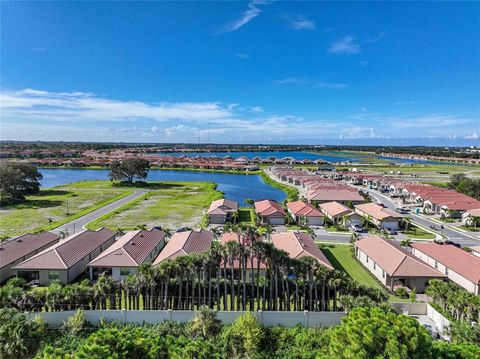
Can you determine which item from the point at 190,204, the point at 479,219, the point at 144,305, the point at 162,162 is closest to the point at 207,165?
the point at 162,162

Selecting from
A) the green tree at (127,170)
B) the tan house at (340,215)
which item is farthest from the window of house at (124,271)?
the green tree at (127,170)

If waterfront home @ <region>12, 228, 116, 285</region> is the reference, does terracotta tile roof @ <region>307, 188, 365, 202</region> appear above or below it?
above

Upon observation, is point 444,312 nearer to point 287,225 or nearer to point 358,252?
point 358,252

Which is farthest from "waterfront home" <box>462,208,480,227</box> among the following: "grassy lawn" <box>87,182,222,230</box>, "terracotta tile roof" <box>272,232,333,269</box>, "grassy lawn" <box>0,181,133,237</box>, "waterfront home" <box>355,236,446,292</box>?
"grassy lawn" <box>0,181,133,237</box>

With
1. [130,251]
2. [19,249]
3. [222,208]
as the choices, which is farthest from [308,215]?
[19,249]

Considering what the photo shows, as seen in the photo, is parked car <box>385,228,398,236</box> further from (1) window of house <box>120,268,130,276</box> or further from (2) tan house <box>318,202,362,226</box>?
(1) window of house <box>120,268,130,276</box>
